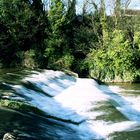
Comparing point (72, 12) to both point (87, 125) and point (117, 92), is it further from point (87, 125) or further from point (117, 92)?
point (87, 125)

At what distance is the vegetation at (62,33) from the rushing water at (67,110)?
5.66 m

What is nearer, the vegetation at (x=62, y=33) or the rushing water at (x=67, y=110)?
the rushing water at (x=67, y=110)

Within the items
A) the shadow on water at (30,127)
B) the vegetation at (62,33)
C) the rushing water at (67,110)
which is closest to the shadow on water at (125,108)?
the rushing water at (67,110)

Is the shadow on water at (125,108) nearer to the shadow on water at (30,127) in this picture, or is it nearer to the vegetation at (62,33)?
the shadow on water at (30,127)

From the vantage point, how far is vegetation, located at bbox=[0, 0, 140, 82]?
36500mm

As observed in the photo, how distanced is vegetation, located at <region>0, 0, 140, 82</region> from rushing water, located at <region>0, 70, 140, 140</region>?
18.6 ft

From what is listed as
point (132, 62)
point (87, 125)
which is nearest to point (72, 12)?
point (132, 62)

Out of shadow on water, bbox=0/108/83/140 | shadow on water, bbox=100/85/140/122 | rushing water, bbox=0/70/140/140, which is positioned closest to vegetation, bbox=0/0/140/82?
rushing water, bbox=0/70/140/140

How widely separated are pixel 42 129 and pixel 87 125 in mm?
2900

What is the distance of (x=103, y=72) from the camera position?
34.6 m

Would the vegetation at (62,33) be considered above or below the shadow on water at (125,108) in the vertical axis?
above

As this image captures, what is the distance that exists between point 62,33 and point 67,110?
19470 millimetres

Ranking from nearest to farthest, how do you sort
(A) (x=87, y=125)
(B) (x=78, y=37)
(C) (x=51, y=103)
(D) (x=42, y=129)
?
(D) (x=42, y=129)
(A) (x=87, y=125)
(C) (x=51, y=103)
(B) (x=78, y=37)

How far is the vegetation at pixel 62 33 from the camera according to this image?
3650cm
